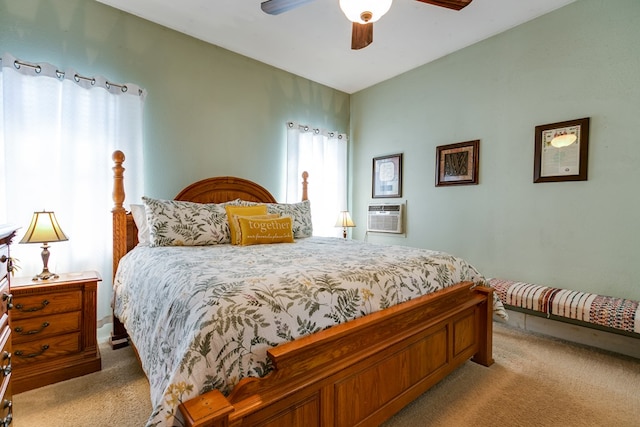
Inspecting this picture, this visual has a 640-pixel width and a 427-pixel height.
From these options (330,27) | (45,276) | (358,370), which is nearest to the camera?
(358,370)

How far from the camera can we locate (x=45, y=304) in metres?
1.79

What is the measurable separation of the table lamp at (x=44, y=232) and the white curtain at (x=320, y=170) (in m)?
2.21

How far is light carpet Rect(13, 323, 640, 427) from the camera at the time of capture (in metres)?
1.50

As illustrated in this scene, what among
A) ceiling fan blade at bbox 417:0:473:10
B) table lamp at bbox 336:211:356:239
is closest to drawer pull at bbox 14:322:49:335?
table lamp at bbox 336:211:356:239

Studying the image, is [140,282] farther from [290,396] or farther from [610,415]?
[610,415]

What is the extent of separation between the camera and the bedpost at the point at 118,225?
2309 mm

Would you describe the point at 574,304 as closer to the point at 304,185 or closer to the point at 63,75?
the point at 304,185

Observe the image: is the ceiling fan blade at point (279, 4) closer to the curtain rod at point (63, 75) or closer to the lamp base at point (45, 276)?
the curtain rod at point (63, 75)

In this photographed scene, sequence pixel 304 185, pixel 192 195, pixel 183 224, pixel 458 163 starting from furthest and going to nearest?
1. pixel 304 185
2. pixel 458 163
3. pixel 192 195
4. pixel 183 224

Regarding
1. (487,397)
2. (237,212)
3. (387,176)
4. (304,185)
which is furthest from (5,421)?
(387,176)

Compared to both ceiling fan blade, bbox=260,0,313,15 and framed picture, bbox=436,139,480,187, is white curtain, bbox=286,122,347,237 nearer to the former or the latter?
framed picture, bbox=436,139,480,187

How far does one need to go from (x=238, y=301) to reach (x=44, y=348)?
1.62 m

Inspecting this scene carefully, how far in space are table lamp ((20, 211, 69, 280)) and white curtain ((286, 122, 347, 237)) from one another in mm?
2211

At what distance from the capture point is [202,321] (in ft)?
3.20
